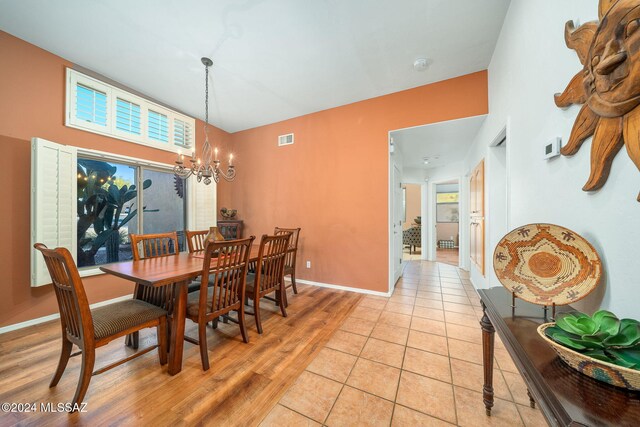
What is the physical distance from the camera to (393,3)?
6.08 feet

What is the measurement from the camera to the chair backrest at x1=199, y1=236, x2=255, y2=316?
168cm

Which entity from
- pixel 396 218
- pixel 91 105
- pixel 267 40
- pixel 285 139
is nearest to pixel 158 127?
pixel 91 105

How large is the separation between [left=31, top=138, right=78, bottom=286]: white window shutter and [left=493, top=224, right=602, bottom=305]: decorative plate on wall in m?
3.96

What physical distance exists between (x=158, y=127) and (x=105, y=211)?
1.46m

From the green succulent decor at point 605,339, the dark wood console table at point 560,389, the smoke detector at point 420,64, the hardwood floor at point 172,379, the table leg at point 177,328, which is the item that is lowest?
the hardwood floor at point 172,379

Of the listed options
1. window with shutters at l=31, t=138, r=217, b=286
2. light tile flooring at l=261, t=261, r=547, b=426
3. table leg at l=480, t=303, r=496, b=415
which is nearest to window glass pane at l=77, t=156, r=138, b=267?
window with shutters at l=31, t=138, r=217, b=286

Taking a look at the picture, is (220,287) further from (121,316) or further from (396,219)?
(396,219)

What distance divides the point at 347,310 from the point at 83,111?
411cm

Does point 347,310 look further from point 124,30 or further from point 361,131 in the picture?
point 124,30

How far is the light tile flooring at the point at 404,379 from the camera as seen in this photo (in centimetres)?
132

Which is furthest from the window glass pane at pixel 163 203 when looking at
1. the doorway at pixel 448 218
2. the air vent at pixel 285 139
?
the doorway at pixel 448 218

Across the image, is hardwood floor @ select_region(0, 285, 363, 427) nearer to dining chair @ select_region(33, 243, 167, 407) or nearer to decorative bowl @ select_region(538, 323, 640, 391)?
dining chair @ select_region(33, 243, 167, 407)

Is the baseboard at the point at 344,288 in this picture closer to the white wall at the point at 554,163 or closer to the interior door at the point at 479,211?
the interior door at the point at 479,211

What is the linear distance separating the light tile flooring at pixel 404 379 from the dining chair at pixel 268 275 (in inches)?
31.1
